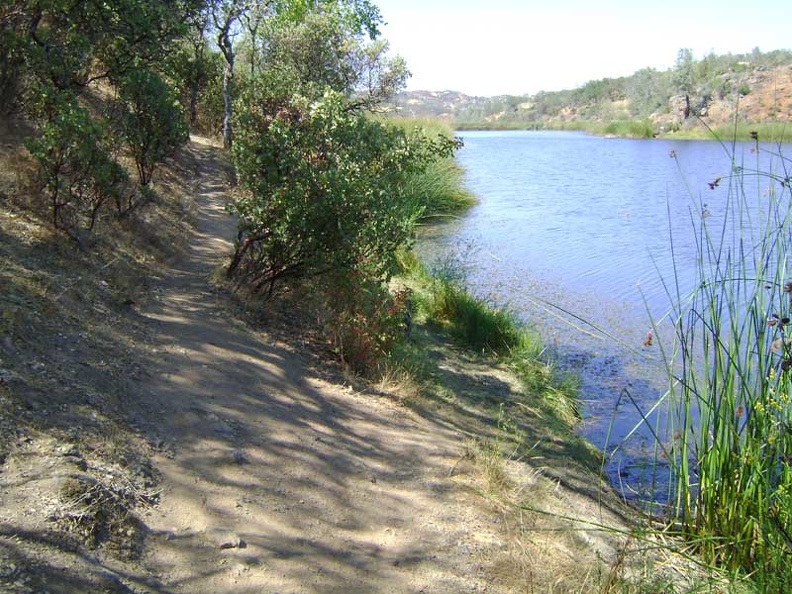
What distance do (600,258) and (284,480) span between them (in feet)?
34.2

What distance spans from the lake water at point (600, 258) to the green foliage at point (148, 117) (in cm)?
433

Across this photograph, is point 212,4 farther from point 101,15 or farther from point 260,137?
point 260,137

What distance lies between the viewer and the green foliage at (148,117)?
7703 mm

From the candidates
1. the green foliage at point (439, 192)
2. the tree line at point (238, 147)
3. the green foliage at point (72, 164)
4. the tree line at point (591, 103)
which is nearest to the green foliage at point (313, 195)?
the tree line at point (238, 147)

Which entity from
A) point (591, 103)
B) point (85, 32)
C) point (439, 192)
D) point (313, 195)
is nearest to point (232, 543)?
point (313, 195)

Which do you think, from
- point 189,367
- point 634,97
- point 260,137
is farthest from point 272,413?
point 634,97

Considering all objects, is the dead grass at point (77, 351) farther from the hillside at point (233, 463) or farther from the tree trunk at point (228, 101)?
the tree trunk at point (228, 101)

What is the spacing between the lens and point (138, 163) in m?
8.36

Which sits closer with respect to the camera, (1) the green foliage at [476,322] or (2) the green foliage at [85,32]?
(2) the green foliage at [85,32]

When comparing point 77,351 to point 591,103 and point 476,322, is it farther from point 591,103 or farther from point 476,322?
point 591,103

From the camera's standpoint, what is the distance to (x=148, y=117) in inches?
315

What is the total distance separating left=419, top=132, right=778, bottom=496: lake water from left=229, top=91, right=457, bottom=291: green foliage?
5.44 feet

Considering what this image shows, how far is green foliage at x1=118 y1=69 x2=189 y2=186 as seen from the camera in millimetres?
7703

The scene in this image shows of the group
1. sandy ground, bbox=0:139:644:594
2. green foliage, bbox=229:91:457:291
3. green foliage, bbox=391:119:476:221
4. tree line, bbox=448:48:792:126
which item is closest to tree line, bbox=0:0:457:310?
green foliage, bbox=229:91:457:291
